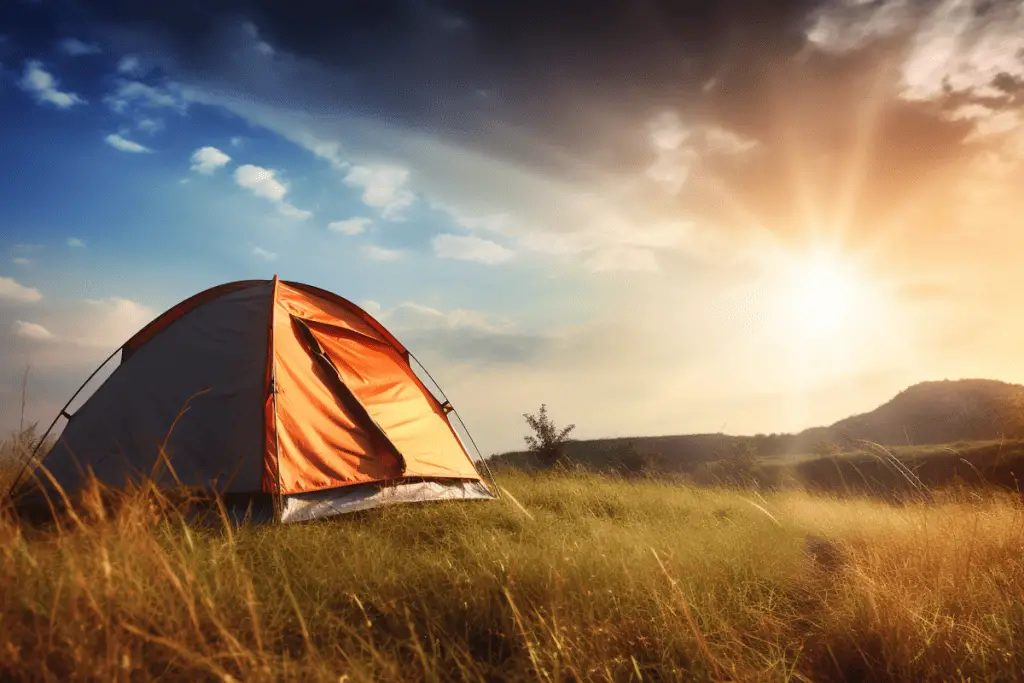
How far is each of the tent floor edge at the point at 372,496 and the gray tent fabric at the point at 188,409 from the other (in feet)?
1.47

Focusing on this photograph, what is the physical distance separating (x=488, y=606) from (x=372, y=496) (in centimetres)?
290

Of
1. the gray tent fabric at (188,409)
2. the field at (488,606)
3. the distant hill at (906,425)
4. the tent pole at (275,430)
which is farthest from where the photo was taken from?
the distant hill at (906,425)

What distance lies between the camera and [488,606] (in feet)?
10.9

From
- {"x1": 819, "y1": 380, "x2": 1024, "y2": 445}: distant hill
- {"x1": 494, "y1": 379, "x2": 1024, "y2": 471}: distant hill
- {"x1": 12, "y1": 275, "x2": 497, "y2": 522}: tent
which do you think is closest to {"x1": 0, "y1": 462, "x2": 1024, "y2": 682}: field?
{"x1": 12, "y1": 275, "x2": 497, "y2": 522}: tent

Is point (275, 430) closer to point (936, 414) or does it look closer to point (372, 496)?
point (372, 496)

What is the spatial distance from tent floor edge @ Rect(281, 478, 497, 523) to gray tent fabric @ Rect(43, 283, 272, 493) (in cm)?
45

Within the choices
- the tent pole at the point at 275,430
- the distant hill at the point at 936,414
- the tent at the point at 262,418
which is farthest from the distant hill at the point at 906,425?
the tent pole at the point at 275,430

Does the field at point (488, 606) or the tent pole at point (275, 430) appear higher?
the tent pole at point (275, 430)

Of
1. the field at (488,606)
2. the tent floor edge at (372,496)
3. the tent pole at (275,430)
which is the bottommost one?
the field at (488,606)

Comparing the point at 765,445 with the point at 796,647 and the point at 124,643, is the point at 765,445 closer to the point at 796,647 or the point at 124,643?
the point at 796,647

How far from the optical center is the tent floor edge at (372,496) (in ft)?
17.7

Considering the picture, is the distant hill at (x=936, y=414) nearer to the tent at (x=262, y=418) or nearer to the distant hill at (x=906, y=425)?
the distant hill at (x=906, y=425)

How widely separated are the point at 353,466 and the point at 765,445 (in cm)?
3038

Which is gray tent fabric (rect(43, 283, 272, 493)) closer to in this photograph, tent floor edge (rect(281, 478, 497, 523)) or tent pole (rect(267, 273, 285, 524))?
tent pole (rect(267, 273, 285, 524))
